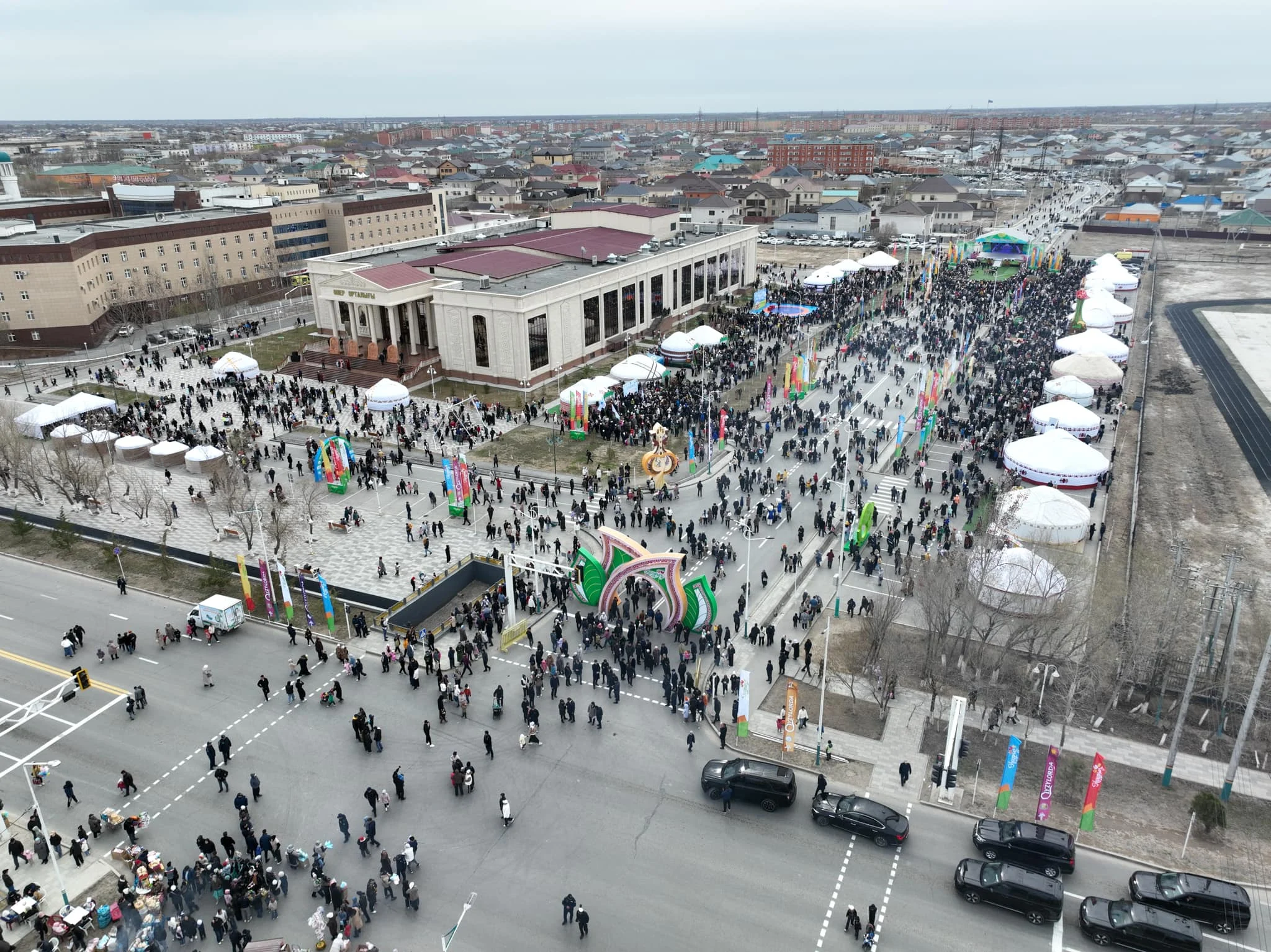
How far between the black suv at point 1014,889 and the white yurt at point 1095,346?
41.4 metres

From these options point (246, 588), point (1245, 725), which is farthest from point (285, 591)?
point (1245, 725)

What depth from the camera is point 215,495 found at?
38.6 metres

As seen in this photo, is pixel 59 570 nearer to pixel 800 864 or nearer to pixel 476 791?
pixel 476 791

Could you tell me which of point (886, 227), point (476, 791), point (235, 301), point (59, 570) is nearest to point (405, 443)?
point (59, 570)

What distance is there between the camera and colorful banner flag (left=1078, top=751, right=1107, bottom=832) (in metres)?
19.0

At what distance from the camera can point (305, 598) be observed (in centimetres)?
2955

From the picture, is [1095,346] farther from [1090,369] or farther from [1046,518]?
[1046,518]

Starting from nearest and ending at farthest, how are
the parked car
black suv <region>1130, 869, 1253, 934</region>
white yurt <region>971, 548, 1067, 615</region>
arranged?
the parked car, black suv <region>1130, 869, 1253, 934</region>, white yurt <region>971, 548, 1067, 615</region>

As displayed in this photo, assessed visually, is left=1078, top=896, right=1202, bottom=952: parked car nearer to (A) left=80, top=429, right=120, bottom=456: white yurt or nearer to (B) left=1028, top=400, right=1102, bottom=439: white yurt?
(B) left=1028, top=400, right=1102, bottom=439: white yurt

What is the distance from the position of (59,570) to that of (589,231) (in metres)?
50.9

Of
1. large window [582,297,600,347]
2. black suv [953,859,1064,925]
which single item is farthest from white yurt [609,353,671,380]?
black suv [953,859,1064,925]

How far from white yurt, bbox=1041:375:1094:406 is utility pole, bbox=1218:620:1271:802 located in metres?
27.5

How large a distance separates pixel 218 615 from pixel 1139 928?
27.1 meters

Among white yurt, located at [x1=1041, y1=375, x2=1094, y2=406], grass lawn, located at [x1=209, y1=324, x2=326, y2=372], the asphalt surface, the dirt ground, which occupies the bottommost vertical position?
the dirt ground
